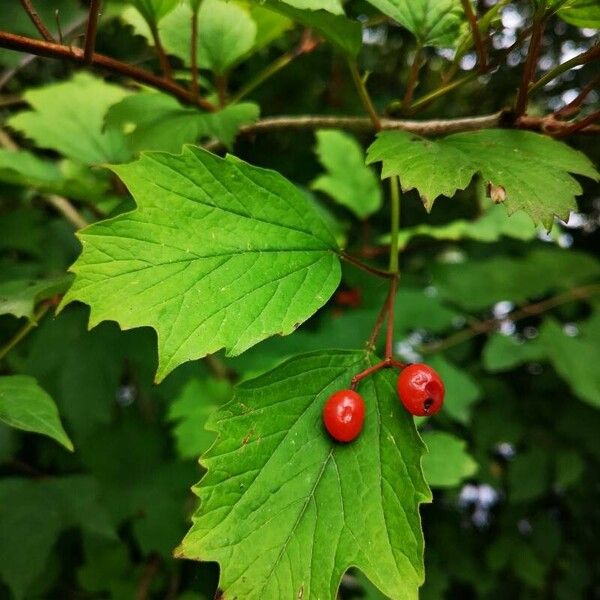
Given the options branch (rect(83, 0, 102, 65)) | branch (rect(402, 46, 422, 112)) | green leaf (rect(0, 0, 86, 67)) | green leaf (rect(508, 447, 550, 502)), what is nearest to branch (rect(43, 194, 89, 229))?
green leaf (rect(0, 0, 86, 67))

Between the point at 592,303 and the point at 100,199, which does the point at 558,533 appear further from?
the point at 100,199

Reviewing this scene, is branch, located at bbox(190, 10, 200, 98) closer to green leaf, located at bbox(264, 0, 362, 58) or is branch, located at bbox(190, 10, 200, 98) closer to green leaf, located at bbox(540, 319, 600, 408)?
green leaf, located at bbox(264, 0, 362, 58)

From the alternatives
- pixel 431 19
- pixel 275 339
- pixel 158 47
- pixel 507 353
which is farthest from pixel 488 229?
pixel 158 47

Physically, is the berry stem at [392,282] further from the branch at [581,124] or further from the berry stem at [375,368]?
the branch at [581,124]

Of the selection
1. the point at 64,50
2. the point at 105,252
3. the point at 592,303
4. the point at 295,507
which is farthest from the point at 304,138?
the point at 295,507

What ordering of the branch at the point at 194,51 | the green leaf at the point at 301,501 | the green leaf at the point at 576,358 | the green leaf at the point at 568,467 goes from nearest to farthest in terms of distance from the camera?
the green leaf at the point at 301,501 < the branch at the point at 194,51 < the green leaf at the point at 576,358 < the green leaf at the point at 568,467

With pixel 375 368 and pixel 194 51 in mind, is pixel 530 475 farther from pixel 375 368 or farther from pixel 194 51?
pixel 194 51

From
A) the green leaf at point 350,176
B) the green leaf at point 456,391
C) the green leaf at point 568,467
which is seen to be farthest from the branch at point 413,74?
the green leaf at point 568,467
